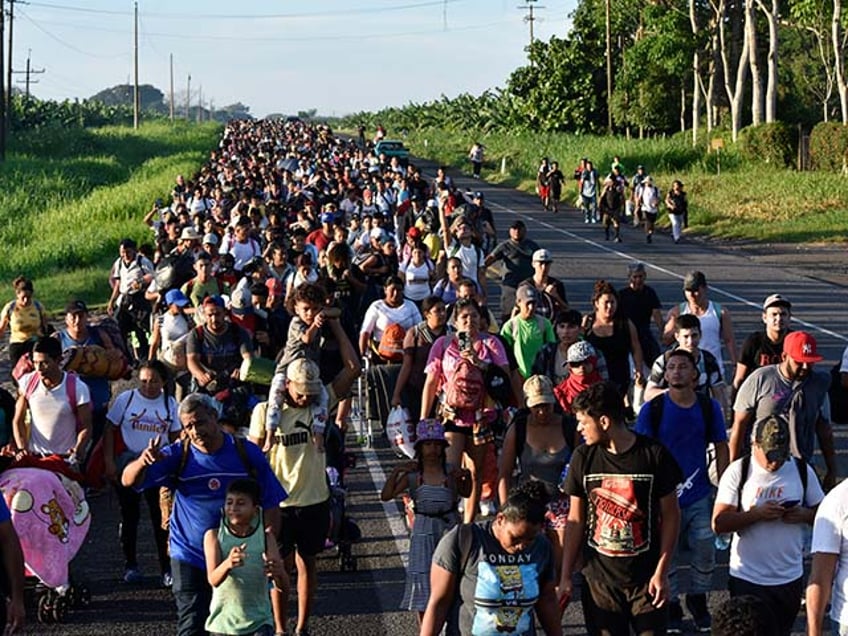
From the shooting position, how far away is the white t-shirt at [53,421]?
10016 millimetres

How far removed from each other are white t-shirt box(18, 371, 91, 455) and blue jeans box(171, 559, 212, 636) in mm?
2845

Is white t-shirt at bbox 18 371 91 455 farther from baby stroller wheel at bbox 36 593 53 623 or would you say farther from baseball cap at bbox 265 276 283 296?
baseball cap at bbox 265 276 283 296

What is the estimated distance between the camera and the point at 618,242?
3478 centimetres

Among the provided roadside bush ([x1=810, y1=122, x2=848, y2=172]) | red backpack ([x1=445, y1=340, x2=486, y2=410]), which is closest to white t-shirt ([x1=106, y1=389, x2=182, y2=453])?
red backpack ([x1=445, y1=340, x2=486, y2=410])

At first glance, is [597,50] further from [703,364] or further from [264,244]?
[703,364]

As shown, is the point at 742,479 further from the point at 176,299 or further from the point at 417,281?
the point at 417,281

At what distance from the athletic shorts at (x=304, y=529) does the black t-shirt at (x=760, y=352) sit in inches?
135

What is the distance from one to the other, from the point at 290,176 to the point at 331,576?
87.2 ft

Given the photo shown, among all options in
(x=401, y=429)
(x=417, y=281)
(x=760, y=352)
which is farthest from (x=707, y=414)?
(x=417, y=281)

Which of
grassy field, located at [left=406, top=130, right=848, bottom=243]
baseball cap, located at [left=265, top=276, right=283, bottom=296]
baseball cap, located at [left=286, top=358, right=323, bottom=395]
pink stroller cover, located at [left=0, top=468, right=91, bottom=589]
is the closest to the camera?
baseball cap, located at [left=286, top=358, right=323, bottom=395]

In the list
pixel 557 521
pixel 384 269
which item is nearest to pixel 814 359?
pixel 557 521

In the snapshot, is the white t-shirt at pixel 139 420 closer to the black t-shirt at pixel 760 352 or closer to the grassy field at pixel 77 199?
the black t-shirt at pixel 760 352

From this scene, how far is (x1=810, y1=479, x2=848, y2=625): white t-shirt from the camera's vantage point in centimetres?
630

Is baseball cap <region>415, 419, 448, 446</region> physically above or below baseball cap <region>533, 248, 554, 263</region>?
below
